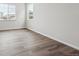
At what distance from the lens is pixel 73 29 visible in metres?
2.85

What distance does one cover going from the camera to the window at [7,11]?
5379mm

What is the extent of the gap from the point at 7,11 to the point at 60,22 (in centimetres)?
315

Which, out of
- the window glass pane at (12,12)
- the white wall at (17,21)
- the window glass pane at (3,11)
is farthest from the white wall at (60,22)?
the window glass pane at (3,11)

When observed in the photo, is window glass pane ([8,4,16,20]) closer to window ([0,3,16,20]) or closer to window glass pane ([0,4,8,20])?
window ([0,3,16,20])

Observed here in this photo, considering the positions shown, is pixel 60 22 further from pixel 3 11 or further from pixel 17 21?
Answer: pixel 3 11

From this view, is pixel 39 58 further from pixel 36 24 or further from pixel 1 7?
pixel 1 7

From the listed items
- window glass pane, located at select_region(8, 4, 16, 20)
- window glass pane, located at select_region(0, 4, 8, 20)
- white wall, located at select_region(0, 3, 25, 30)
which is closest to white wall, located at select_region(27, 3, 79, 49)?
white wall, located at select_region(0, 3, 25, 30)

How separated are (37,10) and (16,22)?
1.58 meters

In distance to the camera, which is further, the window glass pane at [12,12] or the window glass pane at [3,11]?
the window glass pane at [12,12]

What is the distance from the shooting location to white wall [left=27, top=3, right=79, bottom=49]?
110 inches

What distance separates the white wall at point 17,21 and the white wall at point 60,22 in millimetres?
1402

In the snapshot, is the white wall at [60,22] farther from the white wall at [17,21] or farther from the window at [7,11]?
the window at [7,11]

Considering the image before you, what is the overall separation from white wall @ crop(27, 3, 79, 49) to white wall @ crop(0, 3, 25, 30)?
1.40 m

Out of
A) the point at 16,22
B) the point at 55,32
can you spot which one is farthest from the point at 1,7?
the point at 55,32
